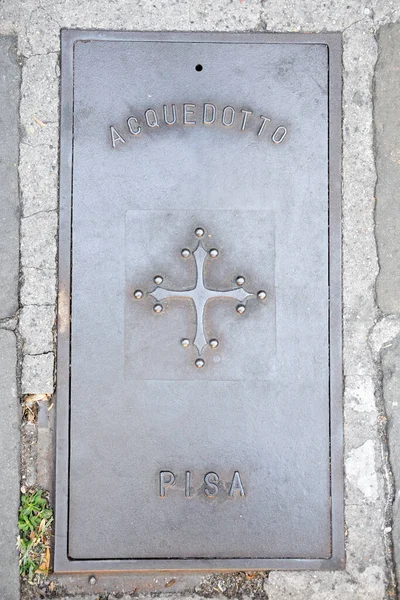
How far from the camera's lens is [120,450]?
5.92 ft

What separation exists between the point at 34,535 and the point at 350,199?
1713 millimetres

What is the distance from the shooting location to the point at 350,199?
1.88 metres

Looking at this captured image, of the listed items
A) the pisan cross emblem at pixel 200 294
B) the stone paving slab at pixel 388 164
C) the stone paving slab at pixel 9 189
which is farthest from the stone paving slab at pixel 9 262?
the stone paving slab at pixel 388 164

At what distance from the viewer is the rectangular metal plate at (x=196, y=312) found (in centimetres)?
180

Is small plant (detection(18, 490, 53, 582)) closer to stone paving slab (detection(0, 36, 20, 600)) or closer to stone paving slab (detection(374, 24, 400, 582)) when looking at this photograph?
stone paving slab (detection(0, 36, 20, 600))

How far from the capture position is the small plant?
5.96 ft

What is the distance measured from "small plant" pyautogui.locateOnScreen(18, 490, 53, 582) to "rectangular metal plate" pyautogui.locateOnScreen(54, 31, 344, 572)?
0.07 meters

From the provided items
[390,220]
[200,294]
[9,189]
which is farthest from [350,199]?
[9,189]

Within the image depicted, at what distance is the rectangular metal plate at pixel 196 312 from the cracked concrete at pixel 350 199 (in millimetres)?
69

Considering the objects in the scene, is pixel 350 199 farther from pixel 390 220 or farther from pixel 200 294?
pixel 200 294

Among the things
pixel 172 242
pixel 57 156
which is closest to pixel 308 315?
pixel 172 242

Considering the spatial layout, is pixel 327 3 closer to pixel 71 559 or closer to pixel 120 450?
pixel 120 450

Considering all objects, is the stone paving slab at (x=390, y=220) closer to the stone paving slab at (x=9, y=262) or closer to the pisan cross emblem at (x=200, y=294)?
the pisan cross emblem at (x=200, y=294)

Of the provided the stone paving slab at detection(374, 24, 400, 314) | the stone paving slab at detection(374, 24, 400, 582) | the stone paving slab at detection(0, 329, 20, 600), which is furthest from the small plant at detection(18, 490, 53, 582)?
the stone paving slab at detection(374, 24, 400, 314)
